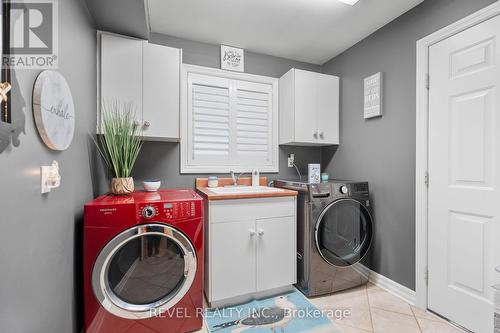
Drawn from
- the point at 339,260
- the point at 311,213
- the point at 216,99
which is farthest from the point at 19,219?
the point at 339,260

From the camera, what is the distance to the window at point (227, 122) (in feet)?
7.78

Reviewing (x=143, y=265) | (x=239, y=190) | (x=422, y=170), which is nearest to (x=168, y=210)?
(x=143, y=265)

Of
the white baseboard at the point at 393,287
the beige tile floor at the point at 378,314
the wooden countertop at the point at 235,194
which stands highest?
the wooden countertop at the point at 235,194

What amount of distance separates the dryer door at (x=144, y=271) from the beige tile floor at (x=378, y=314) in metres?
0.40

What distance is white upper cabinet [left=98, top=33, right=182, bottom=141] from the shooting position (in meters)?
1.80

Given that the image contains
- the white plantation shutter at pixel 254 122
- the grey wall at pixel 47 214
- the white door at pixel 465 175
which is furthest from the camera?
the white plantation shutter at pixel 254 122

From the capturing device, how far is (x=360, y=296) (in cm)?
201

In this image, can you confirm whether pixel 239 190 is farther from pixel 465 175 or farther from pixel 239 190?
pixel 465 175

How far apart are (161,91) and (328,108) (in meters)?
1.78

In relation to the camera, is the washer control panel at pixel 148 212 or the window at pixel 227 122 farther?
the window at pixel 227 122

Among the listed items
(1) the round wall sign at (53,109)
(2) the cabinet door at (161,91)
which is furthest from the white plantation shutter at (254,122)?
(1) the round wall sign at (53,109)

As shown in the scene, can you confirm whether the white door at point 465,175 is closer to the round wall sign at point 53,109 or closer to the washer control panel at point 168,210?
the washer control panel at point 168,210

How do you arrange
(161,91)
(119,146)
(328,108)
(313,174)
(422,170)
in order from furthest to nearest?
(328,108) → (313,174) → (161,91) → (422,170) → (119,146)

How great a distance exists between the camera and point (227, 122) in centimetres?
253
